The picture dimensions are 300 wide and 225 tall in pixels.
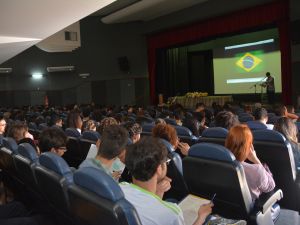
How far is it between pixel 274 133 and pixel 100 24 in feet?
49.0

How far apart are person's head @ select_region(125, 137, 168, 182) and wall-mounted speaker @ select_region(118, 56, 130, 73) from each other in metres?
14.8

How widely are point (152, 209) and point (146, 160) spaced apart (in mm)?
267

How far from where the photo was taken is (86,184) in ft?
5.77

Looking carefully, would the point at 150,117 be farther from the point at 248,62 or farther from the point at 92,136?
the point at 248,62

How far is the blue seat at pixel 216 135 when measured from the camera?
368 cm

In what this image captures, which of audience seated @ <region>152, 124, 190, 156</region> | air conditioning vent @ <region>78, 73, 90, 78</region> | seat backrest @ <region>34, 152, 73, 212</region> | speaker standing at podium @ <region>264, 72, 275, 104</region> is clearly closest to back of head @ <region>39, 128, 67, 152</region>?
seat backrest @ <region>34, 152, 73, 212</region>

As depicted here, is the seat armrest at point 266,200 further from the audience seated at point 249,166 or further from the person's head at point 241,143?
Answer: the person's head at point 241,143

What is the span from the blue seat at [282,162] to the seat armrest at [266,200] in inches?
19.6

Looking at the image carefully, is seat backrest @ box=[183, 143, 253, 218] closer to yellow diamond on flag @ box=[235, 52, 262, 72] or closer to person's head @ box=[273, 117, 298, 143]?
person's head @ box=[273, 117, 298, 143]

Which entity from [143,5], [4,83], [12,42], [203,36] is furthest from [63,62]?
[12,42]

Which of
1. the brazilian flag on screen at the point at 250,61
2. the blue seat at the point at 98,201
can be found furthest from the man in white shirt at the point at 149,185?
the brazilian flag on screen at the point at 250,61

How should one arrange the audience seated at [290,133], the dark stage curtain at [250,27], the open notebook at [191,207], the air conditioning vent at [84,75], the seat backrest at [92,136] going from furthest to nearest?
1. the air conditioning vent at [84,75]
2. the dark stage curtain at [250,27]
3. the seat backrest at [92,136]
4. the audience seated at [290,133]
5. the open notebook at [191,207]

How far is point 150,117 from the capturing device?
6.39 metres

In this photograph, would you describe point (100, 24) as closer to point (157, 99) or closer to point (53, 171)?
point (157, 99)
